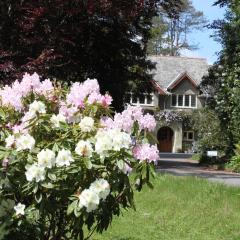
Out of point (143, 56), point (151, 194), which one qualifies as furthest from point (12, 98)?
point (143, 56)

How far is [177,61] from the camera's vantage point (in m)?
57.8

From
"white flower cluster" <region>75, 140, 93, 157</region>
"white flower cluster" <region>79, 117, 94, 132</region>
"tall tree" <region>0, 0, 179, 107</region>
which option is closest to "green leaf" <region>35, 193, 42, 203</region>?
"white flower cluster" <region>75, 140, 93, 157</region>

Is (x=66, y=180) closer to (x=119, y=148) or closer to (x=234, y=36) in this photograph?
(x=119, y=148)

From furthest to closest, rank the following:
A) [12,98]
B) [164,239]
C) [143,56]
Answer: [143,56] < [164,239] < [12,98]

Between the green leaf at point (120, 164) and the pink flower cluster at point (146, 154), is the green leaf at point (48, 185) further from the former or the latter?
the pink flower cluster at point (146, 154)

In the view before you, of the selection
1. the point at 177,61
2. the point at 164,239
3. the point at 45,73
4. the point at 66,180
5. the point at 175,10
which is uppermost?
the point at 177,61

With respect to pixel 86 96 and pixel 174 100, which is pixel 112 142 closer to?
pixel 86 96

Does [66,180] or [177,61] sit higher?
[177,61]

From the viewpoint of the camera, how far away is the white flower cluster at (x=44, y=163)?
3867 millimetres

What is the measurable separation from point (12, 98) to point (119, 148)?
3.59 feet

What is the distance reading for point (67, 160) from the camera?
391cm

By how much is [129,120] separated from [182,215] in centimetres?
487

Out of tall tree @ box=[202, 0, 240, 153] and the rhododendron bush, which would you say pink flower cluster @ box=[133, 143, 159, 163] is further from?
tall tree @ box=[202, 0, 240, 153]

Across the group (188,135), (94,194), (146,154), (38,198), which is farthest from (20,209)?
(188,135)
